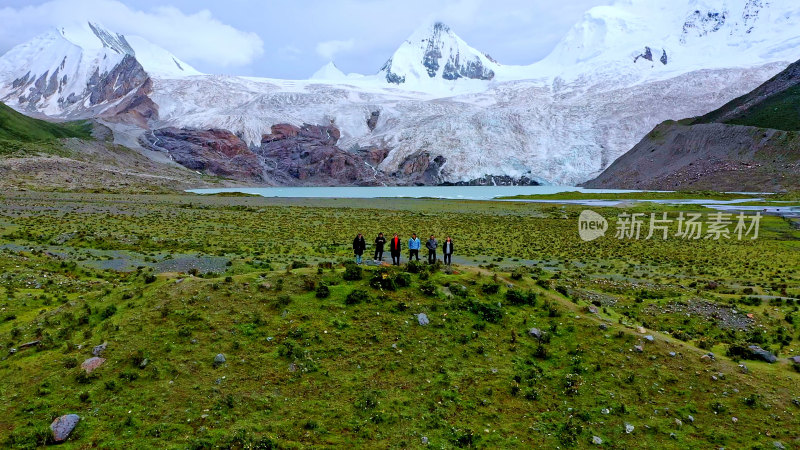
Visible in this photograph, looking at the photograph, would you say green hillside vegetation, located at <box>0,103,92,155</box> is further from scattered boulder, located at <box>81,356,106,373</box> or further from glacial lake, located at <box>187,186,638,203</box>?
scattered boulder, located at <box>81,356,106,373</box>

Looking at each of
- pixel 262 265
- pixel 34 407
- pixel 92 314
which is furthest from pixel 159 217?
pixel 34 407

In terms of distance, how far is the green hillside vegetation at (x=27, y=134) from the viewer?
465 feet

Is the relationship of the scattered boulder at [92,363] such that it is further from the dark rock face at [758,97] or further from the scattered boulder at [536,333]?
the dark rock face at [758,97]

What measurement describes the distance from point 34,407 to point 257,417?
4.91m

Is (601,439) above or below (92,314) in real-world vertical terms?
below

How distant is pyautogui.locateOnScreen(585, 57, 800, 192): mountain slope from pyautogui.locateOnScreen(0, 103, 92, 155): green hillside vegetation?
172 meters

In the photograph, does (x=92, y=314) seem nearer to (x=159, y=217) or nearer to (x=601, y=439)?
(x=601, y=439)

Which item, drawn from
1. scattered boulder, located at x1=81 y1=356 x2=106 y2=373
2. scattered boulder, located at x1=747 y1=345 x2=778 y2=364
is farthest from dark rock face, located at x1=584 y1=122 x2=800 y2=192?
scattered boulder, located at x1=81 y1=356 x2=106 y2=373

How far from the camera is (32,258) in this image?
28797 mm

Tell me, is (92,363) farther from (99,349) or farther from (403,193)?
(403,193)

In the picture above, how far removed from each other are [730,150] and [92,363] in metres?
159

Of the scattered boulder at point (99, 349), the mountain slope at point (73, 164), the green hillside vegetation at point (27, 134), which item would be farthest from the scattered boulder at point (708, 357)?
the green hillside vegetation at point (27, 134)

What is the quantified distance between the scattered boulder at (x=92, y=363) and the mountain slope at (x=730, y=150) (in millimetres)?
135147

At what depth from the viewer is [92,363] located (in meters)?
12.4
